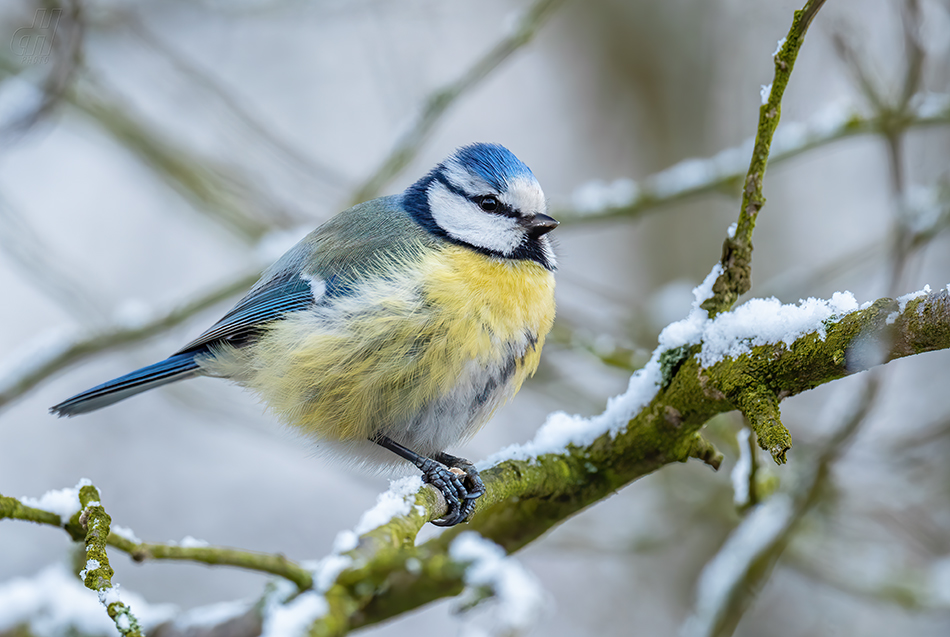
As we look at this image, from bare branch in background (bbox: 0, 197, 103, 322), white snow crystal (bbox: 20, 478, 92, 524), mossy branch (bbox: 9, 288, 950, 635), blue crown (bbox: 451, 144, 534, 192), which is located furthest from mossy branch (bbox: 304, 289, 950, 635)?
bare branch in background (bbox: 0, 197, 103, 322)

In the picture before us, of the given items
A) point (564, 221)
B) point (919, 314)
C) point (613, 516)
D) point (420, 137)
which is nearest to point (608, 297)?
point (564, 221)

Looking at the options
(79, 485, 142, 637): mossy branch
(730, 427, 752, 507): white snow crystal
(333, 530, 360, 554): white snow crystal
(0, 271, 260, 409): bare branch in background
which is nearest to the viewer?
→ (79, 485, 142, 637): mossy branch

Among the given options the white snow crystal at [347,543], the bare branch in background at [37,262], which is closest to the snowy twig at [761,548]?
the white snow crystal at [347,543]

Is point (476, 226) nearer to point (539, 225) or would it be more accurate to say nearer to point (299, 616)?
point (539, 225)

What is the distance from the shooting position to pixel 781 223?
21.1ft

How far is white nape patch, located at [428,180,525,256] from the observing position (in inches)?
103

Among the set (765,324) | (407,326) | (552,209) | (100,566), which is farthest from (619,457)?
(552,209)

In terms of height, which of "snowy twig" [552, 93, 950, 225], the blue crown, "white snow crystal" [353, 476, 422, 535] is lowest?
"white snow crystal" [353, 476, 422, 535]

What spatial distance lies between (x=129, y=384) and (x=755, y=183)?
2161mm

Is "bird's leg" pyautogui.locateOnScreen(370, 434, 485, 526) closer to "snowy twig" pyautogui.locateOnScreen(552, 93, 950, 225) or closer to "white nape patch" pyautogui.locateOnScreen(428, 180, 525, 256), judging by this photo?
"white nape patch" pyautogui.locateOnScreen(428, 180, 525, 256)

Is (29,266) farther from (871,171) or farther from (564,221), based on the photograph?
(871,171)

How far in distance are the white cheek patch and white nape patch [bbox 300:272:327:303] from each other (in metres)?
0.67

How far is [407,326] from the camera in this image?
2.27m

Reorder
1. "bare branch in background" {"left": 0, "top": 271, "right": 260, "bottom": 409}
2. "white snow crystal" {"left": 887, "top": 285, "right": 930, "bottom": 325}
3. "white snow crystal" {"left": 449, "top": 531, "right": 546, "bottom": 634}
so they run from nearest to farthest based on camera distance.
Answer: "white snow crystal" {"left": 887, "top": 285, "right": 930, "bottom": 325} < "white snow crystal" {"left": 449, "top": 531, "right": 546, "bottom": 634} < "bare branch in background" {"left": 0, "top": 271, "right": 260, "bottom": 409}
